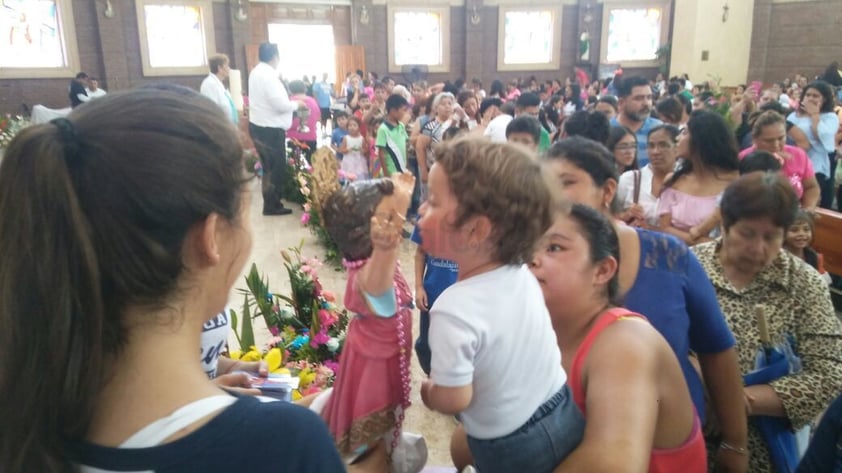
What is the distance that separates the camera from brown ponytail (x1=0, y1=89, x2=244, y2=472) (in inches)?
25.4

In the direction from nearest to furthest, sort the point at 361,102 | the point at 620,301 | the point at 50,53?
the point at 620,301 → the point at 361,102 → the point at 50,53

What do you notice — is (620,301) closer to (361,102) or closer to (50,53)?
(361,102)

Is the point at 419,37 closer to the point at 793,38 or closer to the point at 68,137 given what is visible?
the point at 793,38

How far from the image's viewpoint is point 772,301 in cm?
184

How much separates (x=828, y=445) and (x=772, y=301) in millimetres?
633

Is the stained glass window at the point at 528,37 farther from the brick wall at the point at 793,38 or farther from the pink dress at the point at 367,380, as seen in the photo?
the pink dress at the point at 367,380

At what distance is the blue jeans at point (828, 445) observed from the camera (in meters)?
1.28

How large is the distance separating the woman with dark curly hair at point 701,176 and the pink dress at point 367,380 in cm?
200

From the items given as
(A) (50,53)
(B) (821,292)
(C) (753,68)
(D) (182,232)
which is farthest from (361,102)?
(C) (753,68)

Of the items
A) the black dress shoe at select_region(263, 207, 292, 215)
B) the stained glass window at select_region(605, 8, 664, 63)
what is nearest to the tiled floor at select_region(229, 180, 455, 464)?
the black dress shoe at select_region(263, 207, 292, 215)

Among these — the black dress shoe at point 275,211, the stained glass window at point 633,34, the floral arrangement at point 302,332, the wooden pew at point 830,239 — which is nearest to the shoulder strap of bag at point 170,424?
the floral arrangement at point 302,332

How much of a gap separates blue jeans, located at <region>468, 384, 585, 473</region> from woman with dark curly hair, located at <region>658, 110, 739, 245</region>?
211cm

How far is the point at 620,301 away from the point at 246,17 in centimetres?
1821

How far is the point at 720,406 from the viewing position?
1.61 meters
